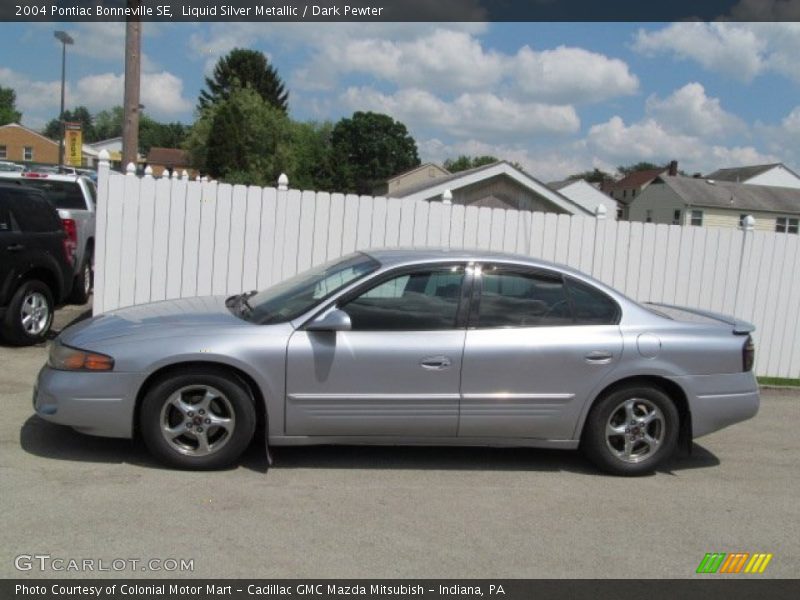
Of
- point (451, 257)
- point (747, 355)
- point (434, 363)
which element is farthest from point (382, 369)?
point (747, 355)

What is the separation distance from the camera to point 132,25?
10031mm

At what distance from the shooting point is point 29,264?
816 cm

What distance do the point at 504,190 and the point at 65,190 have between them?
1728 cm

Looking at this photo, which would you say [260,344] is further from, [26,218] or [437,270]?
[26,218]

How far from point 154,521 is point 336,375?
144cm

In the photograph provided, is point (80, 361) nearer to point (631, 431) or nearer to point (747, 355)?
point (631, 431)

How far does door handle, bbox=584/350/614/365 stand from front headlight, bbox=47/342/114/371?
318cm

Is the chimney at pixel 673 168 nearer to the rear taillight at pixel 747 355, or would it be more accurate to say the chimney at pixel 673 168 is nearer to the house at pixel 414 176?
the house at pixel 414 176

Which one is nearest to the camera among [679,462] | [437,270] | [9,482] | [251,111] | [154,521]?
[154,521]

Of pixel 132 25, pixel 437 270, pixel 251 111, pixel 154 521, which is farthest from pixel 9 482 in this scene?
pixel 251 111

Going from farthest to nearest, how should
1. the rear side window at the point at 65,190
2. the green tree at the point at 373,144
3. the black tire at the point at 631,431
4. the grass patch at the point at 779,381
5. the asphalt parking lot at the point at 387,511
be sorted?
the green tree at the point at 373,144, the rear side window at the point at 65,190, the grass patch at the point at 779,381, the black tire at the point at 631,431, the asphalt parking lot at the point at 387,511

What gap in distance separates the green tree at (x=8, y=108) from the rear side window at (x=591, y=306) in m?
122

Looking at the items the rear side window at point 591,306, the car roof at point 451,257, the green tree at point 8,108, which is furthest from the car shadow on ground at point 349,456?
the green tree at point 8,108

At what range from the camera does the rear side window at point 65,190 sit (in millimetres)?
11727
